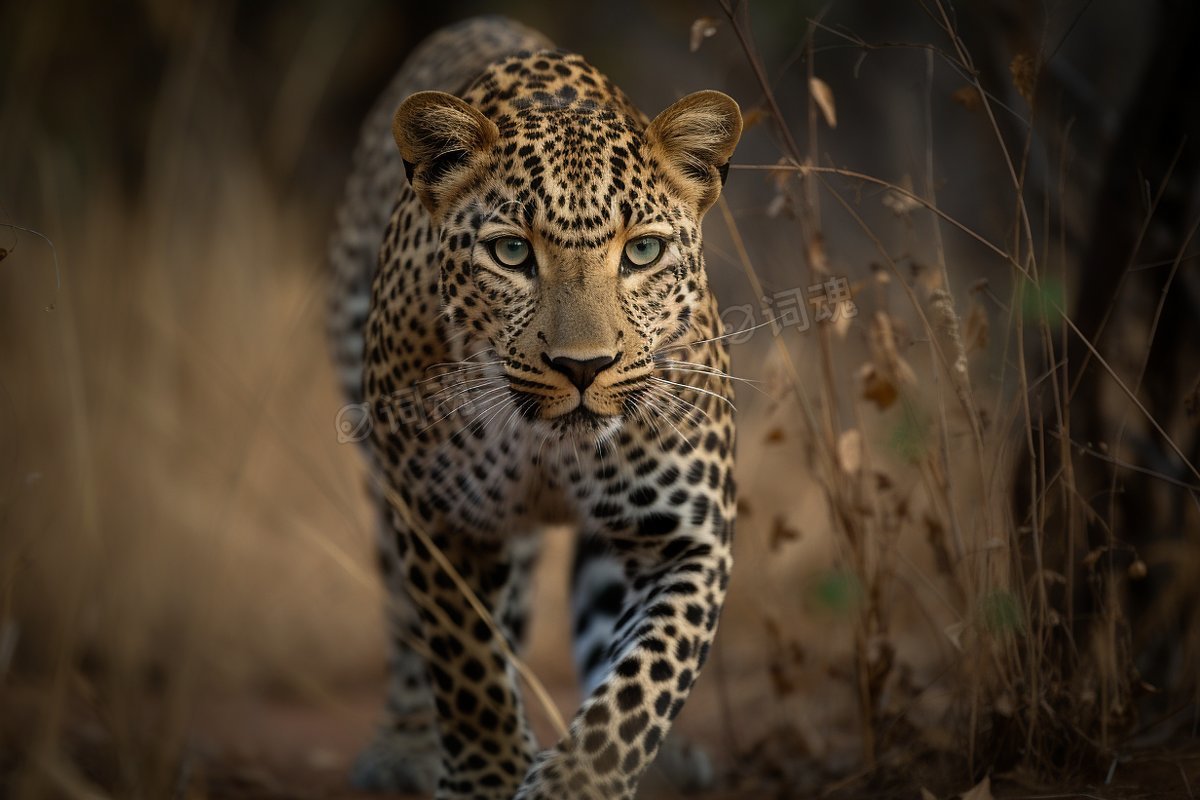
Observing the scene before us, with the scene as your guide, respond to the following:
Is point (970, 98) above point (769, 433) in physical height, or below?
above

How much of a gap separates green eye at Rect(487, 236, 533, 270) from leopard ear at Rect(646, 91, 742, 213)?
0.49m

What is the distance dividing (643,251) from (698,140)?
38 cm

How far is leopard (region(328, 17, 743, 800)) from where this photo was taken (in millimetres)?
3521

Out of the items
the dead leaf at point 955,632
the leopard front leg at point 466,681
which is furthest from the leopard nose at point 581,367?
the dead leaf at point 955,632

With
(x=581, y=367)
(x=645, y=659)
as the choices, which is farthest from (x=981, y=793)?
(x=581, y=367)

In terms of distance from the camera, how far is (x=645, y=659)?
11.8 feet

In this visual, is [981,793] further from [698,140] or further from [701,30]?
[701,30]

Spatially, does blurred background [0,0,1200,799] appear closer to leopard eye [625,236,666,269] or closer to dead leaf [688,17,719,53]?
dead leaf [688,17,719,53]

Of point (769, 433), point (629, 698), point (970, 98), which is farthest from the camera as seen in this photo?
point (769, 433)

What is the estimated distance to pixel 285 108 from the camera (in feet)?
29.5

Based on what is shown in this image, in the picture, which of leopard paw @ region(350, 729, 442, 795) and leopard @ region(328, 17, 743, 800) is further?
leopard paw @ region(350, 729, 442, 795)

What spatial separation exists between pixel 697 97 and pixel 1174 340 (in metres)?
2.30

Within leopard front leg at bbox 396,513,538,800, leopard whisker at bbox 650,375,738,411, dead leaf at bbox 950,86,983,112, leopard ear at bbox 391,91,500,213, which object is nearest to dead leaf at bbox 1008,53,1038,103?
dead leaf at bbox 950,86,983,112

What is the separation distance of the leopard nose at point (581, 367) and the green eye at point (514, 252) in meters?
0.33
